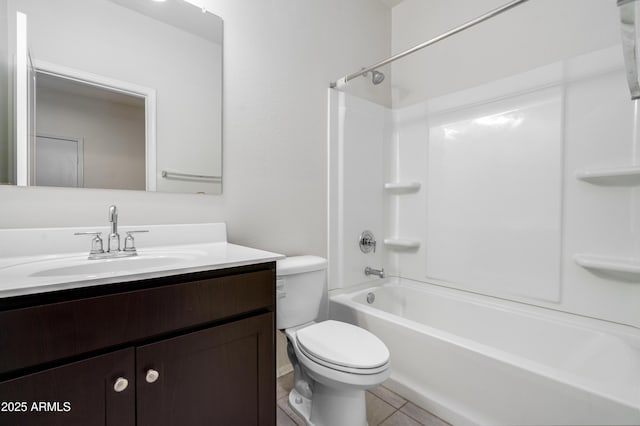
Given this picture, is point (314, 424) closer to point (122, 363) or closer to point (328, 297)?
point (328, 297)

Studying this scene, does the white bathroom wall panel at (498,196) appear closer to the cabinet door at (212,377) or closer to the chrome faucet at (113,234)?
the cabinet door at (212,377)

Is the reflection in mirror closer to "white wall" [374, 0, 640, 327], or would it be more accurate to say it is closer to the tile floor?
the tile floor

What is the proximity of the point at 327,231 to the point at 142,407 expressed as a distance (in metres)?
1.35

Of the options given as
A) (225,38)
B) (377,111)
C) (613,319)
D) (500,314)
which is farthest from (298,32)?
(613,319)

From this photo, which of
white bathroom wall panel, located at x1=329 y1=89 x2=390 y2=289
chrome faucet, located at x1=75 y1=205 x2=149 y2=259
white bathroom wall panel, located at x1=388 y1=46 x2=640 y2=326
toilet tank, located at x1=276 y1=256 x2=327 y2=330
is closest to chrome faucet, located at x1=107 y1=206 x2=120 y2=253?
chrome faucet, located at x1=75 y1=205 x2=149 y2=259

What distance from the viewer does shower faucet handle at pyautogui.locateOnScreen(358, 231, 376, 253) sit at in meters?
2.14

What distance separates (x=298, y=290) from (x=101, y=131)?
3.65ft

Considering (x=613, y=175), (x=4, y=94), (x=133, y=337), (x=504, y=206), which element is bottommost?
(x=133, y=337)

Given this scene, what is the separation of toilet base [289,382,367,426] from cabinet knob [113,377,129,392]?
0.78 m

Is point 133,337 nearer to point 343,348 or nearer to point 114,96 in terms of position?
point 343,348

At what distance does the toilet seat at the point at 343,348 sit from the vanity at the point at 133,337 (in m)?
0.22

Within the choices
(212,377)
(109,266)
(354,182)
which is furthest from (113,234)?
(354,182)

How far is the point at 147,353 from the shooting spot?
82cm

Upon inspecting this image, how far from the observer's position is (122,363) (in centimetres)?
78
